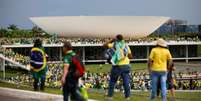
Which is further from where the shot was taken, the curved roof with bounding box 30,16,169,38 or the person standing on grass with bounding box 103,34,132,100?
the curved roof with bounding box 30,16,169,38

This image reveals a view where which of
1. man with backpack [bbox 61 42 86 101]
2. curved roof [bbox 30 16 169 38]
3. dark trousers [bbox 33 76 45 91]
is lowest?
dark trousers [bbox 33 76 45 91]

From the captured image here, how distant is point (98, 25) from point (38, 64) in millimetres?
39461

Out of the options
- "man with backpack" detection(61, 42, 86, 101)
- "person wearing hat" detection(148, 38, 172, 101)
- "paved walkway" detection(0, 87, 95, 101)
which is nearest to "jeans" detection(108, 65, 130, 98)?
"person wearing hat" detection(148, 38, 172, 101)

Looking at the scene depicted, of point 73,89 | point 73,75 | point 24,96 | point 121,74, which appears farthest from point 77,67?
point 24,96

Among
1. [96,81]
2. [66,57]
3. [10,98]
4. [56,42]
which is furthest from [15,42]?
[66,57]

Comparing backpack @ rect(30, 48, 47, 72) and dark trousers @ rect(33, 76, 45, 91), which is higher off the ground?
backpack @ rect(30, 48, 47, 72)

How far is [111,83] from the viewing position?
1290cm

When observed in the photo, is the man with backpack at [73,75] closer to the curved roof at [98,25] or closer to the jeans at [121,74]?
the jeans at [121,74]

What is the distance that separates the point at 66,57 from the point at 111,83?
2.64m

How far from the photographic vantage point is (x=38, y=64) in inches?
563

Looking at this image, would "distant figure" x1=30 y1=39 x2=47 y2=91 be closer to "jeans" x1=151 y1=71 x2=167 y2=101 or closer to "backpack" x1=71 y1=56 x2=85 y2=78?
"jeans" x1=151 y1=71 x2=167 y2=101

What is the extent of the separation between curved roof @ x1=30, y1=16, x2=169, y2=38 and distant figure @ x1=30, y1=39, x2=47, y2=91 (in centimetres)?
3875

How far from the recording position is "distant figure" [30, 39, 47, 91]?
1432 cm

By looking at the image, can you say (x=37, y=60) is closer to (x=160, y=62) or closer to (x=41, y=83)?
(x=41, y=83)
